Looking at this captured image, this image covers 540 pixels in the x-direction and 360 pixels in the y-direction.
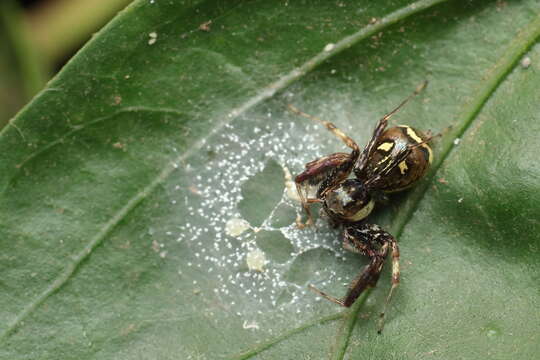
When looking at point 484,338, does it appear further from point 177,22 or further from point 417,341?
point 177,22

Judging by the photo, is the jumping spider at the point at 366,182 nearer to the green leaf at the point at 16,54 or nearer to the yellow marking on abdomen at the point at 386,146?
the yellow marking on abdomen at the point at 386,146

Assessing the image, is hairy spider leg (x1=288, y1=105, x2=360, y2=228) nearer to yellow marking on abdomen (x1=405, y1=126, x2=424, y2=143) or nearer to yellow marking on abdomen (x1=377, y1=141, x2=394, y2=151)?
yellow marking on abdomen (x1=377, y1=141, x2=394, y2=151)

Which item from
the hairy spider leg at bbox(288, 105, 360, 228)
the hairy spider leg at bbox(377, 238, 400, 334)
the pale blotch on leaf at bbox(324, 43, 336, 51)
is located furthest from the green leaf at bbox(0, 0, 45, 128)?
the hairy spider leg at bbox(377, 238, 400, 334)

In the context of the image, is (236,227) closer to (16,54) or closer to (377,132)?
(377,132)

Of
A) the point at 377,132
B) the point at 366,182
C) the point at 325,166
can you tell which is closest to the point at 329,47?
the point at 377,132

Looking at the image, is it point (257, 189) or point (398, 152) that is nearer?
point (398, 152)

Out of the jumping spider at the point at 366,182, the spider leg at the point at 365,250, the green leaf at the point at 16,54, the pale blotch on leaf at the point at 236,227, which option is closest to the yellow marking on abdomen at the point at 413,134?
the jumping spider at the point at 366,182

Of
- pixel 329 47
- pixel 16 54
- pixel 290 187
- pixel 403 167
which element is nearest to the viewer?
pixel 403 167
